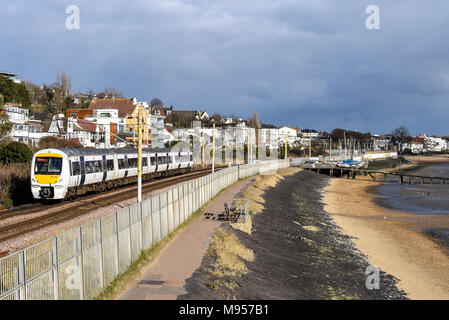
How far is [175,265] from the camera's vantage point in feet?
57.7

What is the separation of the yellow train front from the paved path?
9.97 m

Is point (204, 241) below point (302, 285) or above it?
above

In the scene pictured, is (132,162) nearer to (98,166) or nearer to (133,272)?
(98,166)

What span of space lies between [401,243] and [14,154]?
3550 centimetres

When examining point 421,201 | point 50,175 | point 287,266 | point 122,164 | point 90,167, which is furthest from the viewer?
point 421,201

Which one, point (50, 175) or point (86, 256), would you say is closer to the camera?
point (86, 256)

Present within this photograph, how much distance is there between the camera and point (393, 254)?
96.6 feet

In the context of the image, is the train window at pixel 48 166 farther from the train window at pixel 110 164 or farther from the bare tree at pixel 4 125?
the bare tree at pixel 4 125

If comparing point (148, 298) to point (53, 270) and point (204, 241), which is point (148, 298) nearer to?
point (53, 270)

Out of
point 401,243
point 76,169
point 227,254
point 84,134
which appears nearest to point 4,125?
point 76,169

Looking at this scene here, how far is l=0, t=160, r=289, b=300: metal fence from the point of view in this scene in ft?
31.9
